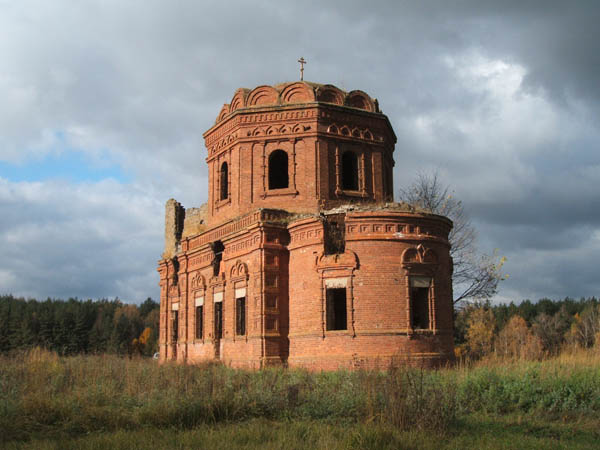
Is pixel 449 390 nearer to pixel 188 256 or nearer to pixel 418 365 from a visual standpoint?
pixel 418 365

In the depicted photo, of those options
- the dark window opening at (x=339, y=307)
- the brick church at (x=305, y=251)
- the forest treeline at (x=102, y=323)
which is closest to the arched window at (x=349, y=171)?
the brick church at (x=305, y=251)

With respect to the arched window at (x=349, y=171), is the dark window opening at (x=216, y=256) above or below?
below

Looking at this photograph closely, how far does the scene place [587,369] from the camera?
13383 mm

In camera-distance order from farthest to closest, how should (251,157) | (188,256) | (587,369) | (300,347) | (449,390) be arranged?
(188,256) → (251,157) → (300,347) → (587,369) → (449,390)

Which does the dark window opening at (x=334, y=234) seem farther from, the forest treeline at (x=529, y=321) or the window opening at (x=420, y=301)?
the forest treeline at (x=529, y=321)

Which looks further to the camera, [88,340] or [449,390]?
[88,340]

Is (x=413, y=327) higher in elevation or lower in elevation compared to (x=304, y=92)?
lower

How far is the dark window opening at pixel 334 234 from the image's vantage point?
17688 millimetres

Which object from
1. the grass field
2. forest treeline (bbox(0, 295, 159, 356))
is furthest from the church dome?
forest treeline (bbox(0, 295, 159, 356))

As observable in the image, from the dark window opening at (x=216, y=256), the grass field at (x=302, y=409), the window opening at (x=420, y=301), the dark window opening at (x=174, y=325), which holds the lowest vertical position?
the grass field at (x=302, y=409)

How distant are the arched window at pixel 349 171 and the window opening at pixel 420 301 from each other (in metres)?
5.86

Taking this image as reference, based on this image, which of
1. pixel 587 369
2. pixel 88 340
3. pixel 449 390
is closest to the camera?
pixel 449 390

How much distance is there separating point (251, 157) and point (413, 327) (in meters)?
9.13

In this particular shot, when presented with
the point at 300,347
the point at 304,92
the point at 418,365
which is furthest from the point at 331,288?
the point at 304,92
